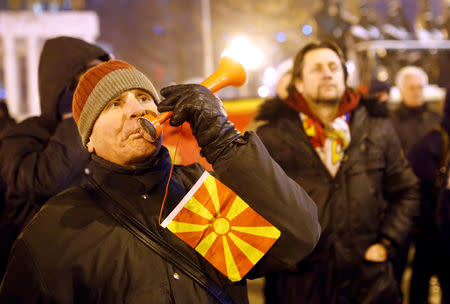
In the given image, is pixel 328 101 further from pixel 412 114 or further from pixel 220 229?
pixel 412 114

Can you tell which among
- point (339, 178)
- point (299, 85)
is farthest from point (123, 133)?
point (299, 85)

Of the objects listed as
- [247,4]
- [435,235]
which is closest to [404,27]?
[435,235]

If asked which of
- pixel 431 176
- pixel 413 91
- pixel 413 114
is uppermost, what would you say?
pixel 413 91

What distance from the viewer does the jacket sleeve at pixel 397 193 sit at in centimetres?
291

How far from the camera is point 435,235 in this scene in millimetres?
3678

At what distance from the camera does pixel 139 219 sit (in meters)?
1.50

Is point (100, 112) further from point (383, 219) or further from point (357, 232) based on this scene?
point (383, 219)

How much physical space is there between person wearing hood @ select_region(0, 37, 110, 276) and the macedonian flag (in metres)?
1.08

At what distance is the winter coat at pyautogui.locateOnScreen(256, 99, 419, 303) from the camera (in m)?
2.65

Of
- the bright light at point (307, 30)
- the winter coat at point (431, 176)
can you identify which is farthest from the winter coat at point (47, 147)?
the bright light at point (307, 30)

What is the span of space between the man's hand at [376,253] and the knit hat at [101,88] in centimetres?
192

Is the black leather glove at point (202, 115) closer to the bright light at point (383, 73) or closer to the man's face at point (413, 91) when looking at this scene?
the man's face at point (413, 91)

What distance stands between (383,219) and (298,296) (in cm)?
86

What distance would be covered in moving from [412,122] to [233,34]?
595 inches
